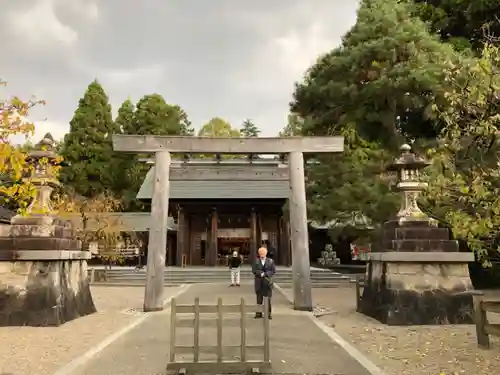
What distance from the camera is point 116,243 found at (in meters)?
27.4

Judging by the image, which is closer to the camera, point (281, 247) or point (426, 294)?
point (426, 294)

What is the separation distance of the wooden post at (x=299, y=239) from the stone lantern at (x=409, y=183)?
2513mm

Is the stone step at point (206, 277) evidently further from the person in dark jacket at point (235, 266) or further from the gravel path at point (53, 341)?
the gravel path at point (53, 341)

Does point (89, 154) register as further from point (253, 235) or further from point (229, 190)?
point (253, 235)

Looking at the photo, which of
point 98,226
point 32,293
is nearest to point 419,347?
point 32,293

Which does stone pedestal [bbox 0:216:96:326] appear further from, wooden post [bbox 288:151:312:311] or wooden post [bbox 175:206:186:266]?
wooden post [bbox 175:206:186:266]

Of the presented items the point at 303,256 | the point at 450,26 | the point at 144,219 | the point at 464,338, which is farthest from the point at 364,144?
the point at 144,219

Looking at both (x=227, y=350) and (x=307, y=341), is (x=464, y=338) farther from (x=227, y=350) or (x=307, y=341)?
(x=227, y=350)

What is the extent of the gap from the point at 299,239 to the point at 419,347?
16.7 ft

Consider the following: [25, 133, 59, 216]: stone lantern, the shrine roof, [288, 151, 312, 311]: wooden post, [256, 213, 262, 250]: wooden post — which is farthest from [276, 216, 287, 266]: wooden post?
[25, 133, 59, 216]: stone lantern

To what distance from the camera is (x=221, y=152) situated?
12.9 m

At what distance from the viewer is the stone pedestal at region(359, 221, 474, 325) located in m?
9.98

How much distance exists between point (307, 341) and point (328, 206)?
9.71 m

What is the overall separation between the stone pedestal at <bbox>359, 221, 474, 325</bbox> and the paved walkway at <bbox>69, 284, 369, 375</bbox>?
1940 millimetres
